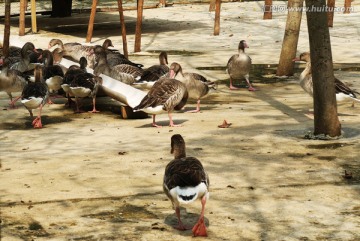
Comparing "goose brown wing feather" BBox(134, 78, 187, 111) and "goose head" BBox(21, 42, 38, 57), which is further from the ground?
"goose brown wing feather" BBox(134, 78, 187, 111)

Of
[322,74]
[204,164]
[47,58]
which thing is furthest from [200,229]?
[47,58]

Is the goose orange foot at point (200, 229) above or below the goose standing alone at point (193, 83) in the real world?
above

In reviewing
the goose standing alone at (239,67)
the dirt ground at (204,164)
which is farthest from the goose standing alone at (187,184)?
the goose standing alone at (239,67)

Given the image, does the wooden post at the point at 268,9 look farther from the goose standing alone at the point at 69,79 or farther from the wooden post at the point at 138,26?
the goose standing alone at the point at 69,79

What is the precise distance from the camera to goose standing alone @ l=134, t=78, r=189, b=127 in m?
15.5

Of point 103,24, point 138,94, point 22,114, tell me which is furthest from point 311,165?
point 103,24

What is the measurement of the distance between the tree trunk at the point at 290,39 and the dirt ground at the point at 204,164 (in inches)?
39.0

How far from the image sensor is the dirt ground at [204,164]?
31.0ft

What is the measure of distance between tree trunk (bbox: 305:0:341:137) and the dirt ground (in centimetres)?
31

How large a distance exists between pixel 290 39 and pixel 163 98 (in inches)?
260

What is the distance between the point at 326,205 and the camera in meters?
10.2

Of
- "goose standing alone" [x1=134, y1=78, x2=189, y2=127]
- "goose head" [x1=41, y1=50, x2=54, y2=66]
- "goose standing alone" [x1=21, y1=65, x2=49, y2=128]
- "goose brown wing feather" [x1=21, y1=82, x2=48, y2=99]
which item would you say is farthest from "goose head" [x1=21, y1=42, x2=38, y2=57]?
"goose standing alone" [x1=134, y1=78, x2=189, y2=127]

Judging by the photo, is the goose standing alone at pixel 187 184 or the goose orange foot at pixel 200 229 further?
the goose orange foot at pixel 200 229

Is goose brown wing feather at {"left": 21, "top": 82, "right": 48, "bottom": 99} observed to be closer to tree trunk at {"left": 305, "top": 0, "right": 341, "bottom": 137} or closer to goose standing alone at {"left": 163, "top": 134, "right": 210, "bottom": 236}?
tree trunk at {"left": 305, "top": 0, "right": 341, "bottom": 137}
